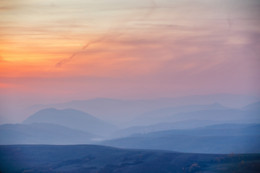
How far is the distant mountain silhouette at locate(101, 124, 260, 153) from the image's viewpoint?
5034cm

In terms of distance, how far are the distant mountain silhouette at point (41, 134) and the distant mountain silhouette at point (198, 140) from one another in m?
9.14

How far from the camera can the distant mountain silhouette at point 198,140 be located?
165ft

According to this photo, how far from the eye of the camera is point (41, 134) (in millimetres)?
68625

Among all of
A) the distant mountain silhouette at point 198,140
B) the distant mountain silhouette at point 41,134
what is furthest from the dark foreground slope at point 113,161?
the distant mountain silhouette at point 41,134

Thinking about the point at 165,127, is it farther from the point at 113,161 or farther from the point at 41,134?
the point at 113,161

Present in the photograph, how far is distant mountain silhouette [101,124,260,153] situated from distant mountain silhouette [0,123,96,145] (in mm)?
9142

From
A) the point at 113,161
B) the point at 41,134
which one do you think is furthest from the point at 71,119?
the point at 113,161

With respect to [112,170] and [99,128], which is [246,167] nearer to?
[112,170]

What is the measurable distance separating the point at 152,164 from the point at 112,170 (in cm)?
292

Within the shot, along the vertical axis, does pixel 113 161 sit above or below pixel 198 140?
below

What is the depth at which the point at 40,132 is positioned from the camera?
228 ft

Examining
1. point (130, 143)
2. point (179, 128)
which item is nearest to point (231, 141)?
point (130, 143)

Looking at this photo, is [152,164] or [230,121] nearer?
[152,164]

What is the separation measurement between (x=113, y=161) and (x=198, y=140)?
24.4 m
